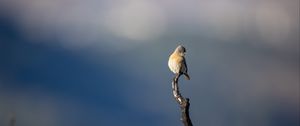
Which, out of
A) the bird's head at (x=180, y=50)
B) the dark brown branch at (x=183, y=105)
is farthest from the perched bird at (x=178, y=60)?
the dark brown branch at (x=183, y=105)

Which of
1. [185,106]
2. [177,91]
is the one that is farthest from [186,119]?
[177,91]

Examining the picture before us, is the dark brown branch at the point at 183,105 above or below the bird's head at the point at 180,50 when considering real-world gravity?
below

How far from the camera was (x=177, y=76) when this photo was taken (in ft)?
66.6

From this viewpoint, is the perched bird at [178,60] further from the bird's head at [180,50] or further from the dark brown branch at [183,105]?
the dark brown branch at [183,105]

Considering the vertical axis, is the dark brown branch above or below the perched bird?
below

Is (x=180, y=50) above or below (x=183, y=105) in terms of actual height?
above

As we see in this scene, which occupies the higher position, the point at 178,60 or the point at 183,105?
the point at 178,60

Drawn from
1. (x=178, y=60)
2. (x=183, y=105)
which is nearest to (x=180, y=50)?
(x=178, y=60)

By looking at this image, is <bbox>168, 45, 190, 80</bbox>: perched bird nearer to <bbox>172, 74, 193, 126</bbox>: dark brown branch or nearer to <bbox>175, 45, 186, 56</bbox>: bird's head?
<bbox>175, 45, 186, 56</bbox>: bird's head

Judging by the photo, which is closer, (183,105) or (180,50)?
(183,105)

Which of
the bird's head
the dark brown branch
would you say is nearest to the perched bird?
the bird's head

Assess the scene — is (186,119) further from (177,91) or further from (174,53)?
(174,53)

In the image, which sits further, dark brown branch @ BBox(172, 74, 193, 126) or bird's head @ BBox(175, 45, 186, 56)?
bird's head @ BBox(175, 45, 186, 56)

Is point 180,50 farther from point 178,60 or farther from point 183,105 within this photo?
point 183,105
